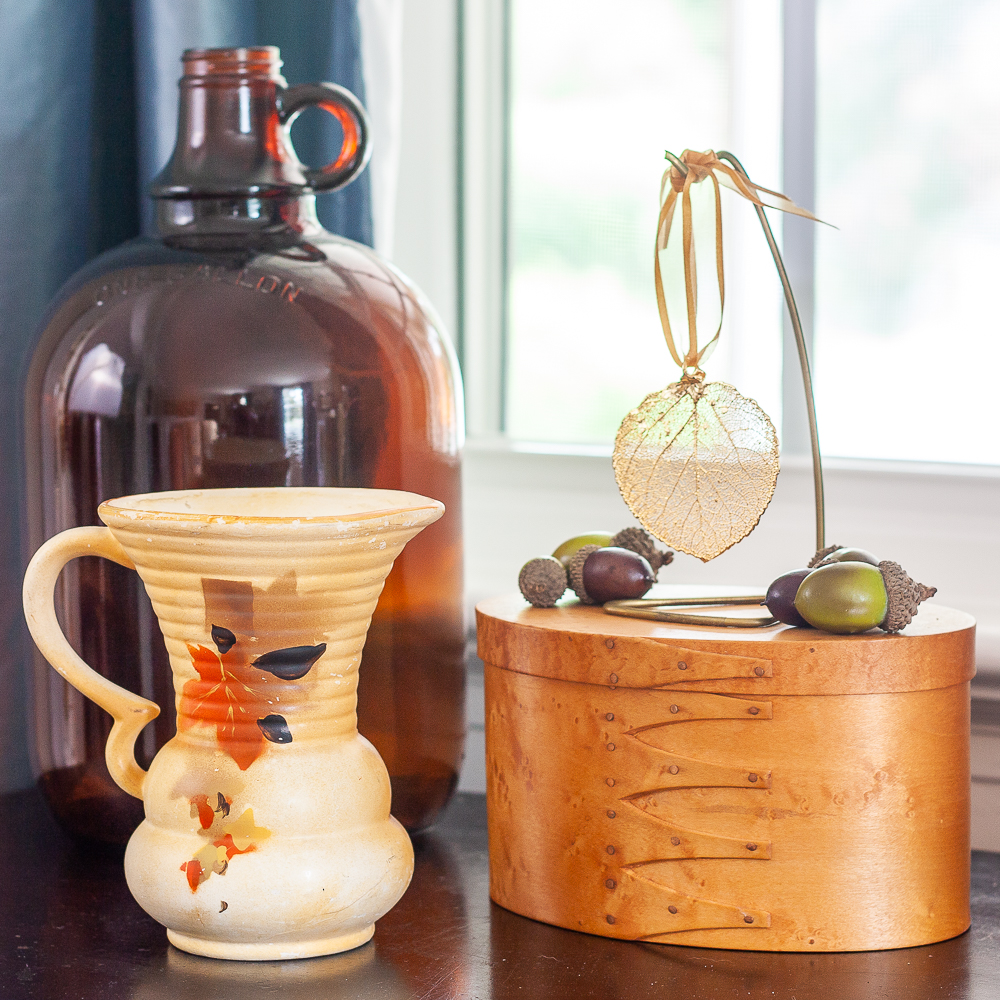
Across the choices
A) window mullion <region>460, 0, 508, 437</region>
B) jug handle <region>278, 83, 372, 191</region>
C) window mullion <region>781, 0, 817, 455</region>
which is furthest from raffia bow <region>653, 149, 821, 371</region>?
window mullion <region>460, 0, 508, 437</region>

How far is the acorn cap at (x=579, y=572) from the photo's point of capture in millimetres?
708

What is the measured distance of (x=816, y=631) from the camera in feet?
2.05

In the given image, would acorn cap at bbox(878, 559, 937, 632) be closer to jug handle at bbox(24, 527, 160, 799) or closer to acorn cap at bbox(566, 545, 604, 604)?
acorn cap at bbox(566, 545, 604, 604)

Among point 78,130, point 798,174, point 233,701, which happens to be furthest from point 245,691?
point 798,174

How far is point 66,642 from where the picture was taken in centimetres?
63

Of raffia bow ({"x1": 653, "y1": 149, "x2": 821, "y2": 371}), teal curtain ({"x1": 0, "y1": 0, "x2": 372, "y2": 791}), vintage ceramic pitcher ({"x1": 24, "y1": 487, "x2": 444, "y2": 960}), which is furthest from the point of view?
teal curtain ({"x1": 0, "y1": 0, "x2": 372, "y2": 791})

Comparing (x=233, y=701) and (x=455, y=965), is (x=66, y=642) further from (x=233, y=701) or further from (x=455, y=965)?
(x=455, y=965)

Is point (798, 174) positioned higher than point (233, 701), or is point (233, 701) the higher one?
point (798, 174)

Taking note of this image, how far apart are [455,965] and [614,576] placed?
21 centimetres

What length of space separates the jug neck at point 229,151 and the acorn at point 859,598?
381 millimetres

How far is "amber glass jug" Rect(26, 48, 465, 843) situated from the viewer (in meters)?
0.73

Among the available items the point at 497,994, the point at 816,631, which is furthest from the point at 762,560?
the point at 497,994

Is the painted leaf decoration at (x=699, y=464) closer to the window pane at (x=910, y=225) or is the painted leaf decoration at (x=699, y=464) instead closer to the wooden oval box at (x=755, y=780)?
the wooden oval box at (x=755, y=780)

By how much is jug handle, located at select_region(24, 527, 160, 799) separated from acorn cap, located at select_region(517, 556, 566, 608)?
0.20 metres
